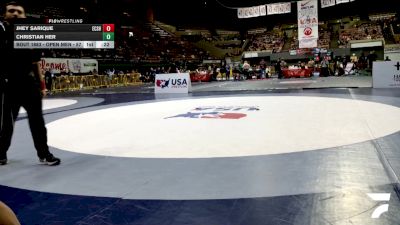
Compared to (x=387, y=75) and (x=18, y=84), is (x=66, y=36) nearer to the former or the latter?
(x=18, y=84)

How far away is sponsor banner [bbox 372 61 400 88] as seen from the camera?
12500 millimetres

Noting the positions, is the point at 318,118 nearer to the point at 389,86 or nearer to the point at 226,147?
the point at 226,147

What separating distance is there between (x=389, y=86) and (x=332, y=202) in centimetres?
1196

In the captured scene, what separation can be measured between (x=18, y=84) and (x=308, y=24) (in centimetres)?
1537

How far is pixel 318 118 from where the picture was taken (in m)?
5.95

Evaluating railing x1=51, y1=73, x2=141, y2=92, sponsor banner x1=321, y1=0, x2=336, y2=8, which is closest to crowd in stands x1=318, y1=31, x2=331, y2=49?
sponsor banner x1=321, y1=0, x2=336, y2=8

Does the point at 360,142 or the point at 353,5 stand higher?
the point at 353,5

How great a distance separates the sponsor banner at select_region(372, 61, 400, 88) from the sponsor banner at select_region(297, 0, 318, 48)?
3.90m

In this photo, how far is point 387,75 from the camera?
1275 cm

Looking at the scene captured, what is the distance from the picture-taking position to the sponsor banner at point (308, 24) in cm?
1644

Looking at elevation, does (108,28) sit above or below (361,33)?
below

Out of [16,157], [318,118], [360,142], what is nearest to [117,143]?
[16,157]

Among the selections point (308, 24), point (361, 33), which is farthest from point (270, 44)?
point (308, 24)

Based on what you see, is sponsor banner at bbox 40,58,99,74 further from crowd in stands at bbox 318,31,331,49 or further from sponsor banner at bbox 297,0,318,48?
crowd in stands at bbox 318,31,331,49
